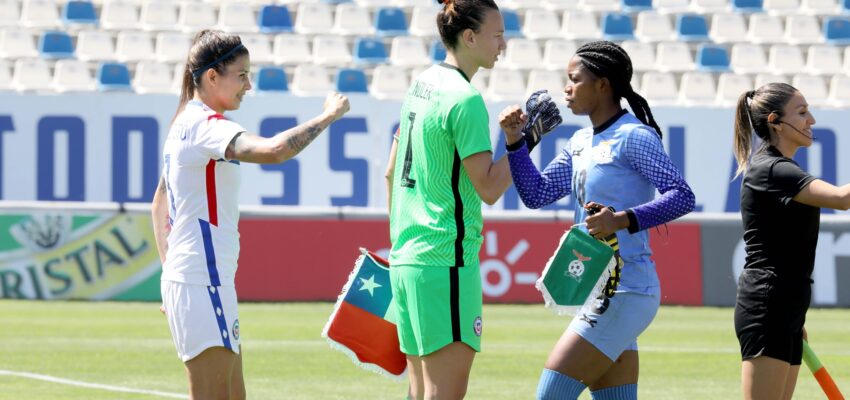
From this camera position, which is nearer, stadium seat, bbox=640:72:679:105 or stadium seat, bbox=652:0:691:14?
stadium seat, bbox=640:72:679:105

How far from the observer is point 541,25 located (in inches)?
942

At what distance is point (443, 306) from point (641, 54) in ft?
59.4

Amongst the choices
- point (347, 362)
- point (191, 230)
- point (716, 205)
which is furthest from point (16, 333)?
point (716, 205)

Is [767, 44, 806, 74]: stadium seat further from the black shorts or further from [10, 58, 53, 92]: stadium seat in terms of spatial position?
the black shorts

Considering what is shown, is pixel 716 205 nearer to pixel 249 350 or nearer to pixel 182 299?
pixel 249 350

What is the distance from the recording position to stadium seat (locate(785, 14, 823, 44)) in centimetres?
2384

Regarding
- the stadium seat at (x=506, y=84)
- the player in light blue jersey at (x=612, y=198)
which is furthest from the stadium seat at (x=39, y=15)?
the player in light blue jersey at (x=612, y=198)

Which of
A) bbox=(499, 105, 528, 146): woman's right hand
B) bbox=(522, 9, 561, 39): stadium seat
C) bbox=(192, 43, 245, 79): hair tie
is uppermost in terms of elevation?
bbox=(192, 43, 245, 79): hair tie

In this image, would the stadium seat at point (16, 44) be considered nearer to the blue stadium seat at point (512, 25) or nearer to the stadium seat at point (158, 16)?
the stadium seat at point (158, 16)

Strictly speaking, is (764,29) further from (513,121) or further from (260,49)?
(513,121)

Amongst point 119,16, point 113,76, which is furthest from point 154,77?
point 119,16

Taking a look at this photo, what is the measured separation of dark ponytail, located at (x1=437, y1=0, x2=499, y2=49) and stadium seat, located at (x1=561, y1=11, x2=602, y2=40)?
1823cm

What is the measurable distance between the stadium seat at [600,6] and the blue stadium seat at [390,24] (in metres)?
3.01

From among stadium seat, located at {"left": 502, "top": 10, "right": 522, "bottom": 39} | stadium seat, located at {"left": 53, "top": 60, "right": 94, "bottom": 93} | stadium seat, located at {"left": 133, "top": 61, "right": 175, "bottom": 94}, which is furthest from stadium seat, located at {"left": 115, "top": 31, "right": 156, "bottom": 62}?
stadium seat, located at {"left": 502, "top": 10, "right": 522, "bottom": 39}
